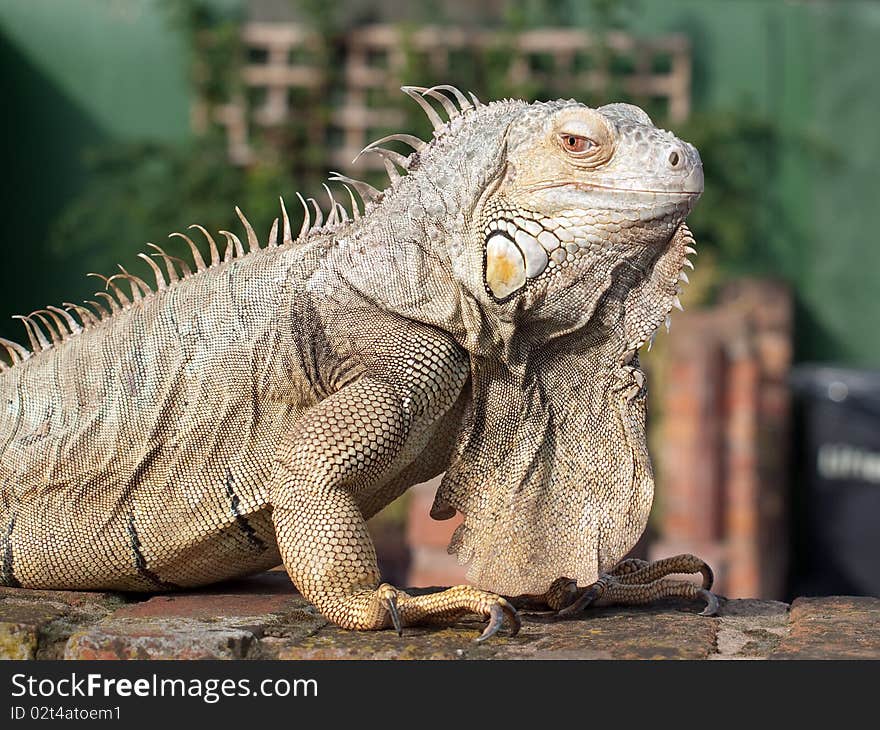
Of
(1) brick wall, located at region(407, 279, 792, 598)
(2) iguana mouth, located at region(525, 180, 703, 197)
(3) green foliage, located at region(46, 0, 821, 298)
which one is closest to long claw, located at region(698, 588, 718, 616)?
(2) iguana mouth, located at region(525, 180, 703, 197)

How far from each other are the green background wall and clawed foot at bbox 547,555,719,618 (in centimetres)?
676

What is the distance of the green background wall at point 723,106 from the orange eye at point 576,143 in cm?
723

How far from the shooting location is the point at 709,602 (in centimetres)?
304

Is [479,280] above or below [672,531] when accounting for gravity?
above

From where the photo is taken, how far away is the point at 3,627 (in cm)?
268

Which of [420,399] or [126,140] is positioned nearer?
[420,399]

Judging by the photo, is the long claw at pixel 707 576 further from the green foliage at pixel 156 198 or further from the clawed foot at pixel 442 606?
the green foliage at pixel 156 198

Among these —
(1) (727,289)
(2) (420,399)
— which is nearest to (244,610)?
(2) (420,399)

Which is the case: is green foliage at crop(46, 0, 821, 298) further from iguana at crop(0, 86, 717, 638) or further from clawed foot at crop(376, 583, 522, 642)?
clawed foot at crop(376, 583, 522, 642)

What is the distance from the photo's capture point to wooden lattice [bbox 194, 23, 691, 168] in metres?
9.49

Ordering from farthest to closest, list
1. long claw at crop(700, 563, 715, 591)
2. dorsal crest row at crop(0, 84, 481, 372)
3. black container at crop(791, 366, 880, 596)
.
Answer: black container at crop(791, 366, 880, 596) < long claw at crop(700, 563, 715, 591) < dorsal crest row at crop(0, 84, 481, 372)

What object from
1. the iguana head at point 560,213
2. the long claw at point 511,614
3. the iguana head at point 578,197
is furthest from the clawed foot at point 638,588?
the iguana head at point 578,197

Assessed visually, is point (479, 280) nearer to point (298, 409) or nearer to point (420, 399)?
point (420, 399)
